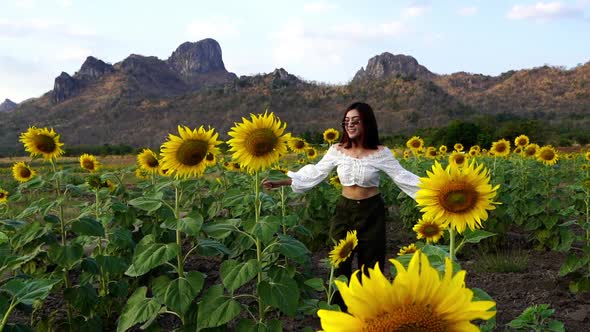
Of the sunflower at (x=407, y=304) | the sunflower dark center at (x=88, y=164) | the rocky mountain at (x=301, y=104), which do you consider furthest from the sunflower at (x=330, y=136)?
the rocky mountain at (x=301, y=104)

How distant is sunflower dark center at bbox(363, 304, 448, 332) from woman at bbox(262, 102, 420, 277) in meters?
2.70

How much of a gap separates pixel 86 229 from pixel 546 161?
5859 mm

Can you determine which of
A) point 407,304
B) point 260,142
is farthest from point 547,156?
point 407,304

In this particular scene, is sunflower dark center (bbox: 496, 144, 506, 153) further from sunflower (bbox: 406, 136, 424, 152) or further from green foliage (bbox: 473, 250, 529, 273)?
green foliage (bbox: 473, 250, 529, 273)

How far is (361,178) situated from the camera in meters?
3.56

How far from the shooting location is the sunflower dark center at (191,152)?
2633 mm

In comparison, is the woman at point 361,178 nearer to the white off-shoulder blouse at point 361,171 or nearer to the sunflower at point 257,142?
the white off-shoulder blouse at point 361,171

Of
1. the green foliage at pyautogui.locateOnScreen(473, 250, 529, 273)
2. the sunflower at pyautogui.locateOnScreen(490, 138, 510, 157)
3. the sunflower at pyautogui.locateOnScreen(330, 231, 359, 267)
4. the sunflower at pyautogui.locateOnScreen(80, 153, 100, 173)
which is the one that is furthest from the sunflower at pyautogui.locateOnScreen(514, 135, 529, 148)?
the sunflower at pyautogui.locateOnScreen(80, 153, 100, 173)

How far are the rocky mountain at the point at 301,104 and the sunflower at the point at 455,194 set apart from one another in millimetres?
43643

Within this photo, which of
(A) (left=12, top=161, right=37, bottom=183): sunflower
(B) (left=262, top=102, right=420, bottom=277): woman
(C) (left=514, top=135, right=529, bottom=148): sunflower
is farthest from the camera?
(C) (left=514, top=135, right=529, bottom=148): sunflower

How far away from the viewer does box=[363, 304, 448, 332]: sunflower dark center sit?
832 mm

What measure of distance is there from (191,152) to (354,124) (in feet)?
4.66

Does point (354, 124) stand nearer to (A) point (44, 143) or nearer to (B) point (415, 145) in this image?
(A) point (44, 143)

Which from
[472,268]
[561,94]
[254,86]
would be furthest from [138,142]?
[472,268]
